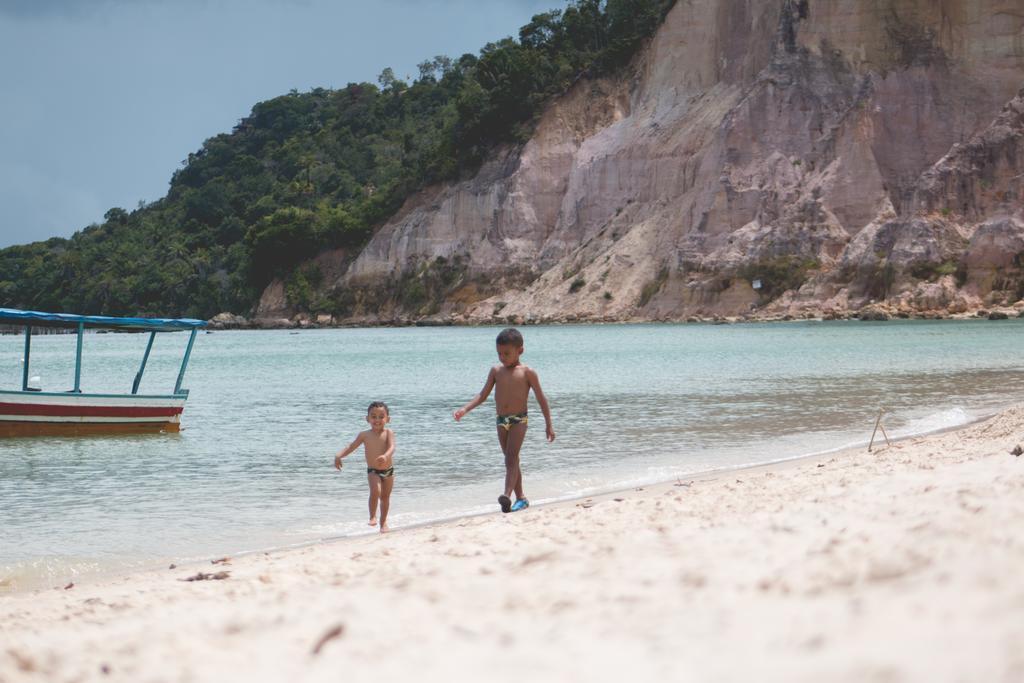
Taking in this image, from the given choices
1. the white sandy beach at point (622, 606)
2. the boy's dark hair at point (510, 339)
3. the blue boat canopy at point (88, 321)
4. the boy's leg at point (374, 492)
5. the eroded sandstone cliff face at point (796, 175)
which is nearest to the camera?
the white sandy beach at point (622, 606)

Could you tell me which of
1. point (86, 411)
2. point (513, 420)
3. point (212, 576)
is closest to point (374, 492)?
point (513, 420)

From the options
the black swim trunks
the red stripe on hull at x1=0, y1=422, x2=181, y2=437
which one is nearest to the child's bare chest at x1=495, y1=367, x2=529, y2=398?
the black swim trunks

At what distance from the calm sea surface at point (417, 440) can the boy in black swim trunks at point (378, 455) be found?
0.40m

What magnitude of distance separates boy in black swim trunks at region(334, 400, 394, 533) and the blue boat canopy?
8923 millimetres

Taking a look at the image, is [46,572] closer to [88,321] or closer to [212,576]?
[212,576]

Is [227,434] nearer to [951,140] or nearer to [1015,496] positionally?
[1015,496]

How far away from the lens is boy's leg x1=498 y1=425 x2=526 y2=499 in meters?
7.97

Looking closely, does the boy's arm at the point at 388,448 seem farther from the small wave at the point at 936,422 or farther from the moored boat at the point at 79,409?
the moored boat at the point at 79,409

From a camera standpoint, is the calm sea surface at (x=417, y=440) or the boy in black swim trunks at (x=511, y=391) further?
the calm sea surface at (x=417, y=440)

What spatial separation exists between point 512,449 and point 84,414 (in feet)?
34.8

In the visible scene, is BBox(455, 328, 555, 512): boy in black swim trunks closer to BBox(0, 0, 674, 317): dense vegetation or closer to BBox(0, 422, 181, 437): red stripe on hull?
BBox(0, 422, 181, 437): red stripe on hull

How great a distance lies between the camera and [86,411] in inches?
640

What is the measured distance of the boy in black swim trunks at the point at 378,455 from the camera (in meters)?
7.96

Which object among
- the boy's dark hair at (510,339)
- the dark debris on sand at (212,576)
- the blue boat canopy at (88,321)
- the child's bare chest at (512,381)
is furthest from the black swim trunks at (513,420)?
the blue boat canopy at (88,321)
